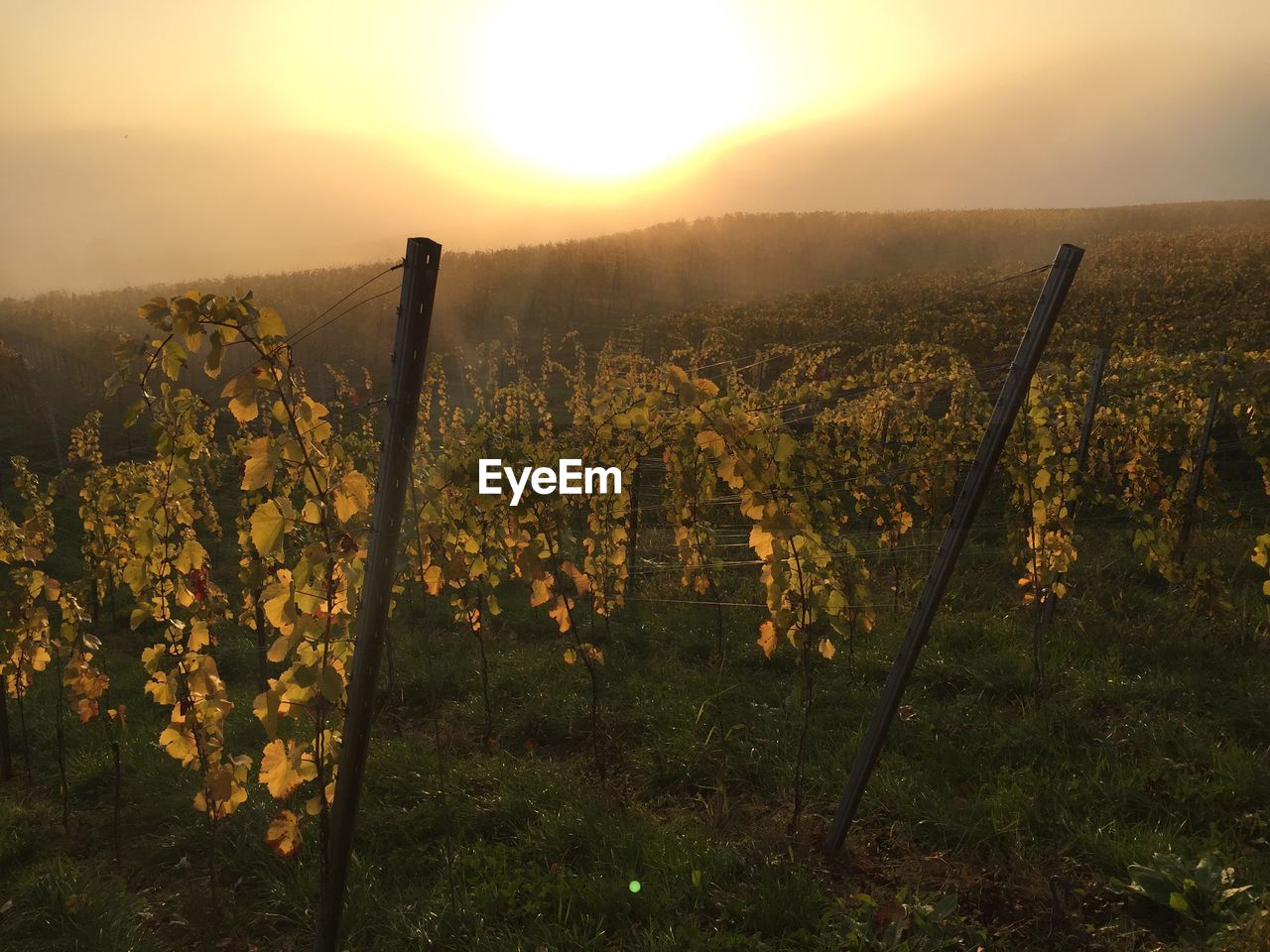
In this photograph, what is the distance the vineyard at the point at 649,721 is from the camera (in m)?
2.96

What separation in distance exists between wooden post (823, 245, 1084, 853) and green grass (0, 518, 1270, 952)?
41cm

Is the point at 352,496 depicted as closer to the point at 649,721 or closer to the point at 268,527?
the point at 268,527

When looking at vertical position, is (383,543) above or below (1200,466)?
above

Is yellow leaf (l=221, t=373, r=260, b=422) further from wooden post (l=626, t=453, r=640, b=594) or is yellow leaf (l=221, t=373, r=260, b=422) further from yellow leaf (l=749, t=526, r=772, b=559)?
wooden post (l=626, t=453, r=640, b=594)

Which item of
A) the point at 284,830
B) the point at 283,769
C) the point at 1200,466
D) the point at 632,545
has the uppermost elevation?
the point at 1200,466

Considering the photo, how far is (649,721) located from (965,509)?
2.74 metres

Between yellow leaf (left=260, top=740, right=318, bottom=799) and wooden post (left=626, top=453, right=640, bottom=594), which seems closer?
yellow leaf (left=260, top=740, right=318, bottom=799)

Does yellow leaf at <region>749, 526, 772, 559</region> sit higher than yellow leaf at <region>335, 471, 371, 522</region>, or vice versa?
yellow leaf at <region>335, 471, 371, 522</region>

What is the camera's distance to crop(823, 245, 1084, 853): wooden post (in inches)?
119

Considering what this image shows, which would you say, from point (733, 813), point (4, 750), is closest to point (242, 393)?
point (733, 813)

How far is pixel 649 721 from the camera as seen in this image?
16.5ft

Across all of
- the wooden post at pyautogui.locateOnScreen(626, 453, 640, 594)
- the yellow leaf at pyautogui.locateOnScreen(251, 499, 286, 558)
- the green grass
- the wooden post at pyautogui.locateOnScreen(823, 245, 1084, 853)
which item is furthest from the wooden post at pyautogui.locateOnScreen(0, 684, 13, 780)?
the wooden post at pyautogui.locateOnScreen(823, 245, 1084, 853)

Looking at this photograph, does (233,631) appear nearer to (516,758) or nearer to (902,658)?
(516,758)

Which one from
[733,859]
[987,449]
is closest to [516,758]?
[733,859]
